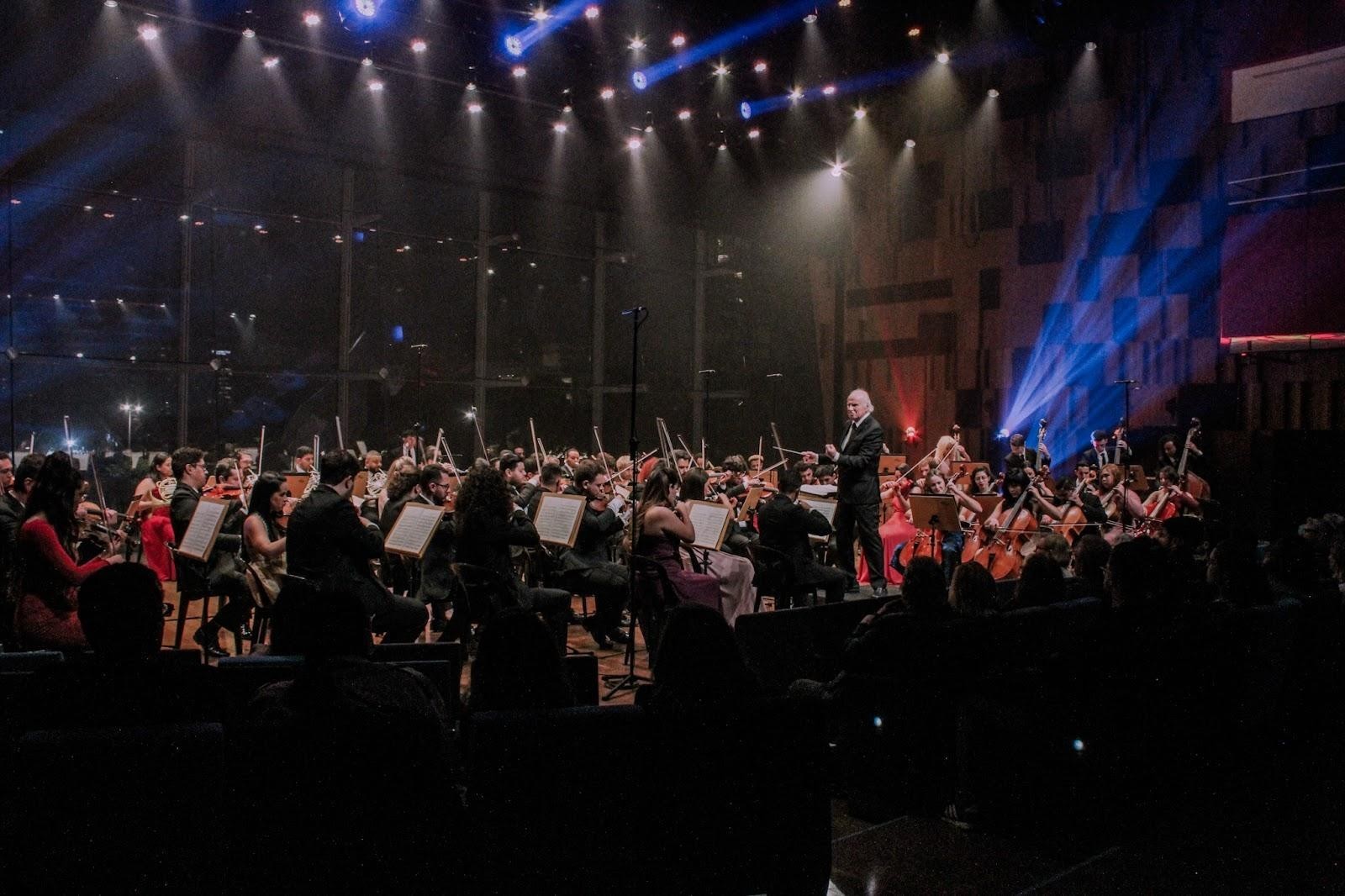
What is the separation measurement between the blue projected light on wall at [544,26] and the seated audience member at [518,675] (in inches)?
416

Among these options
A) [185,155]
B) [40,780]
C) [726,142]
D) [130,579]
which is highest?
[726,142]

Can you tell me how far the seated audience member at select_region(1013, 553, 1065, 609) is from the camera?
4270 mm

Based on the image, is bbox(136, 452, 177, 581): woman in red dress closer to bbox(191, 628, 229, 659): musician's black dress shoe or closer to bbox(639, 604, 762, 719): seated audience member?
bbox(191, 628, 229, 659): musician's black dress shoe

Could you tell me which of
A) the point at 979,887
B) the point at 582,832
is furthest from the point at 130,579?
the point at 979,887

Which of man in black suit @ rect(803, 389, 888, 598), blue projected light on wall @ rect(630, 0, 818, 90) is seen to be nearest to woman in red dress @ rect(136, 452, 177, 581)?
man in black suit @ rect(803, 389, 888, 598)

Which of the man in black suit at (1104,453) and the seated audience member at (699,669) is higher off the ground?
the man in black suit at (1104,453)

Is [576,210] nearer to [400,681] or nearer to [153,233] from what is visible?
[153,233]

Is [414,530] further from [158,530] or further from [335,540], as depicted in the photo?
[158,530]

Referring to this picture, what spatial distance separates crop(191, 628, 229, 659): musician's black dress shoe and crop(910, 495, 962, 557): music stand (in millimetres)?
4718

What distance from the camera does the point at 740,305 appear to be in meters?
17.6

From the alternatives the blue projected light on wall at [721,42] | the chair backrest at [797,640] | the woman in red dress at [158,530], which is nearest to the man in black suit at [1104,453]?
the blue projected light on wall at [721,42]

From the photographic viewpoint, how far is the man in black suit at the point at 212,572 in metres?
5.88

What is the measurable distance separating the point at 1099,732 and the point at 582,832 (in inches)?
81.5

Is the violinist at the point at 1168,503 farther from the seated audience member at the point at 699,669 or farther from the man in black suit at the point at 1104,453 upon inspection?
the seated audience member at the point at 699,669
